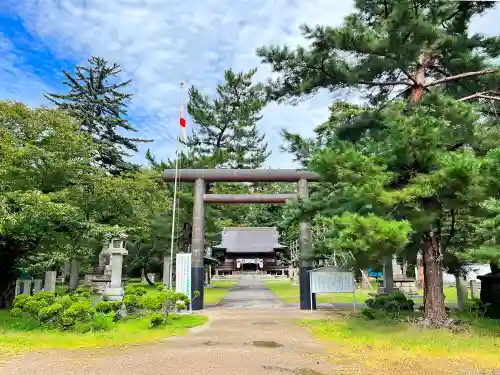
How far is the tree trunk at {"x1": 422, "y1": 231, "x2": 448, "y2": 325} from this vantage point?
26.5 ft

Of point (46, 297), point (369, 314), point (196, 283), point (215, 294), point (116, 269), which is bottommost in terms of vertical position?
point (215, 294)

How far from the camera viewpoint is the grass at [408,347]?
17.2 ft

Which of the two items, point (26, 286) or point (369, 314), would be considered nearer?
point (369, 314)

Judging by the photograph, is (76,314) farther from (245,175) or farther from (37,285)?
A: (245,175)

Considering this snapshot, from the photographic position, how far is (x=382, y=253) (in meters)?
7.00

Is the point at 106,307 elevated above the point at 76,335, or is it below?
above

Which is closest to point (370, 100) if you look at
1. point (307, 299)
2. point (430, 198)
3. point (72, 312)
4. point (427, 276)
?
point (430, 198)

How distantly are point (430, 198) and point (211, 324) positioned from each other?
5899 mm

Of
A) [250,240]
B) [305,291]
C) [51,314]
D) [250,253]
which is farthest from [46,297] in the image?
[250,240]

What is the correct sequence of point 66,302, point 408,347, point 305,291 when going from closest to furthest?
point 408,347 → point 66,302 → point 305,291

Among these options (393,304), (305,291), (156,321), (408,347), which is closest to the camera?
(408,347)

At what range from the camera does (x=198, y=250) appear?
11.9 meters

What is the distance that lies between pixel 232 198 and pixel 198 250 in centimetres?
221

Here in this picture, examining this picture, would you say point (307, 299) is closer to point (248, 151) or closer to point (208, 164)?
point (208, 164)
